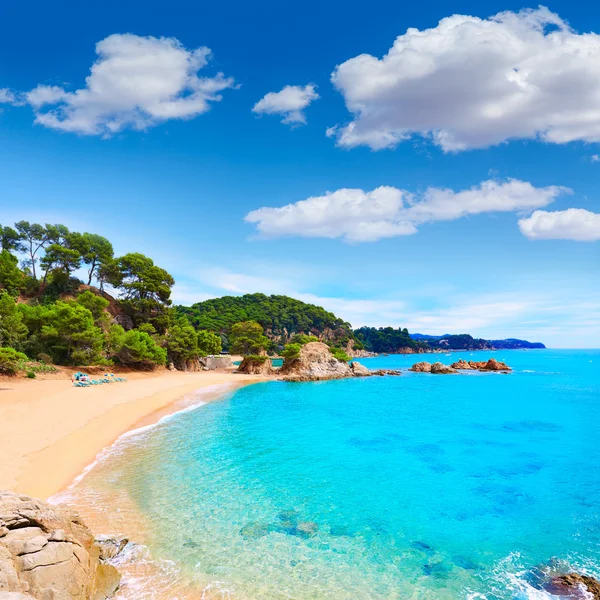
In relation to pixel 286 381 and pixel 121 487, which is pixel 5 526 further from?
pixel 286 381

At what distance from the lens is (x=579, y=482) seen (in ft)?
58.2

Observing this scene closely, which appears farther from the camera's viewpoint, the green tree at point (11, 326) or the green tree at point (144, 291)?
the green tree at point (144, 291)

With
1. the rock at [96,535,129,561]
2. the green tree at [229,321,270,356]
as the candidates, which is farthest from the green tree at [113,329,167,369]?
the rock at [96,535,129,561]

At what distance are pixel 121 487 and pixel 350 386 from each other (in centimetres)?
4635

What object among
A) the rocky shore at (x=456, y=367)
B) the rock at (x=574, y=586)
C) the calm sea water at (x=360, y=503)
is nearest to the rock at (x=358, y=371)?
the rocky shore at (x=456, y=367)

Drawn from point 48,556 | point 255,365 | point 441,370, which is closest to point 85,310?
point 255,365

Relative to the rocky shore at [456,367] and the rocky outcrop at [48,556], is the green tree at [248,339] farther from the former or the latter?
the rocky outcrop at [48,556]

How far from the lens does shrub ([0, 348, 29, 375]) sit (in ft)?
101

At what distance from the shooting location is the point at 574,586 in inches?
375

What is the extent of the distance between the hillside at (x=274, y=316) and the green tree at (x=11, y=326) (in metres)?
69.5

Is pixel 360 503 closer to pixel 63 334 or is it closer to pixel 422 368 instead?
pixel 63 334

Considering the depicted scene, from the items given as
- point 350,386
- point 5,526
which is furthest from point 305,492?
point 350,386

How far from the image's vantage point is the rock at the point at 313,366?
2618 inches

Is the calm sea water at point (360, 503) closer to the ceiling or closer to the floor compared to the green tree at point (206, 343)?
closer to the floor
